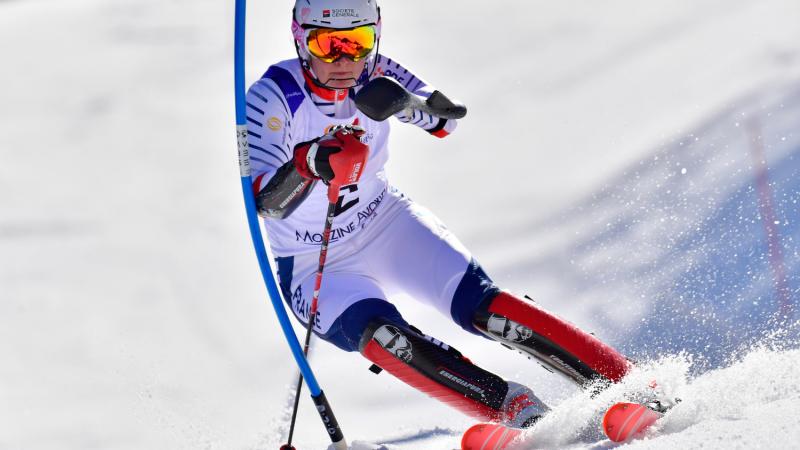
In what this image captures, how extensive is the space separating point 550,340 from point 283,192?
3.70 feet

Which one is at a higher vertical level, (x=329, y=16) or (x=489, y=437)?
(x=329, y=16)

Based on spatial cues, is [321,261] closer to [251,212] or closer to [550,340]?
Result: [251,212]

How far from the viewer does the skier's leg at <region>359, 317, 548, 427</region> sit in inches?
146

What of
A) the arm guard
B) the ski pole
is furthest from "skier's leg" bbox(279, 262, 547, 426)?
the arm guard

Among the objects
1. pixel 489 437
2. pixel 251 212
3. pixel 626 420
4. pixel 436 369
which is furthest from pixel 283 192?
pixel 626 420

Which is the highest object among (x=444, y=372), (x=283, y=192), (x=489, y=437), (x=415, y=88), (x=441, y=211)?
(x=415, y=88)

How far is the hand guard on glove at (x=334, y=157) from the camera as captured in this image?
3457 mm

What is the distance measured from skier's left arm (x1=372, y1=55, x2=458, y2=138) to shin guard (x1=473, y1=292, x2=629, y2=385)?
2.78 ft

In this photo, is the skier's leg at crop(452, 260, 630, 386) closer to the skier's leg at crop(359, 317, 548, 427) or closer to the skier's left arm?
the skier's leg at crop(359, 317, 548, 427)

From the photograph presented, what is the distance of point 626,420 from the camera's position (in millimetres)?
3246

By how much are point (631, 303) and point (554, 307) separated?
1.70 feet

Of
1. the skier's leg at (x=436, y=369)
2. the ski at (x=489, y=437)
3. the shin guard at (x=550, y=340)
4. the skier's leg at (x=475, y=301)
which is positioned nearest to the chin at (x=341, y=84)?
the skier's leg at (x=475, y=301)

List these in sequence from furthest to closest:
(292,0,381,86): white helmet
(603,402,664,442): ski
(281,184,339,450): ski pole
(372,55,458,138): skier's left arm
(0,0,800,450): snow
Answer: (0,0,800,450): snow
(372,55,458,138): skier's left arm
(292,0,381,86): white helmet
(281,184,339,450): ski pole
(603,402,664,442): ski

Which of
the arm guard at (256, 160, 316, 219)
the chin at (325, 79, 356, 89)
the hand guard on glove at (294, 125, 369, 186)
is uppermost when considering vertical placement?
the chin at (325, 79, 356, 89)
